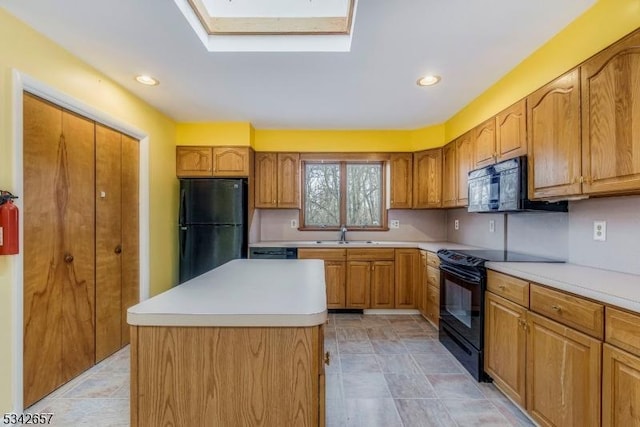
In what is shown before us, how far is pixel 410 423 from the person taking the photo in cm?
181

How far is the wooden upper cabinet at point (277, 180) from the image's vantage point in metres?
3.99

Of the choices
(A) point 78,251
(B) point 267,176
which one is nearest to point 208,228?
(B) point 267,176

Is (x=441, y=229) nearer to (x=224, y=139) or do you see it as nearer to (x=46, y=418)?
(x=224, y=139)

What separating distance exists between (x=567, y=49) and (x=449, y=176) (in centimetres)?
179

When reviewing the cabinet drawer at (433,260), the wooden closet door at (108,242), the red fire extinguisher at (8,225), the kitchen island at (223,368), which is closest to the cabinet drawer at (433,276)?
the cabinet drawer at (433,260)

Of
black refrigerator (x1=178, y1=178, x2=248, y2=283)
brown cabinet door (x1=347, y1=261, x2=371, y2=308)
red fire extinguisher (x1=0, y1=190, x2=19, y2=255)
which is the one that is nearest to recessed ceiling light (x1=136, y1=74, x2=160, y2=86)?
black refrigerator (x1=178, y1=178, x2=248, y2=283)

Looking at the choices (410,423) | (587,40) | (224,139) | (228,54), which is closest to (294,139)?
(224,139)

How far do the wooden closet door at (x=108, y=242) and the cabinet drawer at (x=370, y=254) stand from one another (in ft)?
7.79

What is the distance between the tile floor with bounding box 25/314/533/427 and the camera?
72.9 inches

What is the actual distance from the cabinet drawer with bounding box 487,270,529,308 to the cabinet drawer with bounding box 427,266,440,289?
99 cm

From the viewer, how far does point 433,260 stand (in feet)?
10.8

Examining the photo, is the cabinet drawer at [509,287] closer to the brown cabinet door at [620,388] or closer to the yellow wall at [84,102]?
the brown cabinet door at [620,388]

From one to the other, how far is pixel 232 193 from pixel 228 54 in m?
1.69

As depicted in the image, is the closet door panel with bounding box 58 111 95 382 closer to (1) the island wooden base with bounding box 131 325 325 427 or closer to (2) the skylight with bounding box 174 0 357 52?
(2) the skylight with bounding box 174 0 357 52
